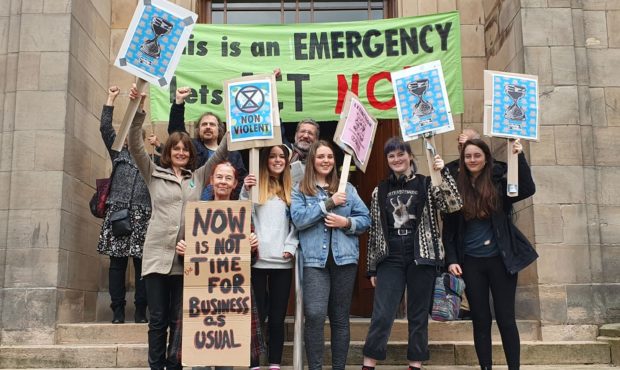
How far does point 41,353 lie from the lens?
19.5ft

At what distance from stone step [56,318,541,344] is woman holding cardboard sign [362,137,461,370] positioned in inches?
56.5

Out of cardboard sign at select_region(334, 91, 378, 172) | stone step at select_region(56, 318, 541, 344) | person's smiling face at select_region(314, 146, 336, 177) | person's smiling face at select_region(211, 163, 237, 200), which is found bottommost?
stone step at select_region(56, 318, 541, 344)

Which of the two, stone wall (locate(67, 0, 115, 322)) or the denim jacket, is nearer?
the denim jacket

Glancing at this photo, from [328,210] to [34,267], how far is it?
3.58 metres

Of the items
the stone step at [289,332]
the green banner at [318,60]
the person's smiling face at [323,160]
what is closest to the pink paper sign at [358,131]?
the person's smiling face at [323,160]

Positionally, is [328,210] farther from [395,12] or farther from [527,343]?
[395,12]

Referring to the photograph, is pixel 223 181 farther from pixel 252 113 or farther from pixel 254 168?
pixel 252 113

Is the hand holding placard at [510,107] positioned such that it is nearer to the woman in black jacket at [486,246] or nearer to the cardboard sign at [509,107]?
the cardboard sign at [509,107]

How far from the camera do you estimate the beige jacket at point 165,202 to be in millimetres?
4617

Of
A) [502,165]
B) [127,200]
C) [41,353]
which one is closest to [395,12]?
[502,165]

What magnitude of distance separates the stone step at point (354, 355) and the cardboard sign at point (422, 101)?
220cm

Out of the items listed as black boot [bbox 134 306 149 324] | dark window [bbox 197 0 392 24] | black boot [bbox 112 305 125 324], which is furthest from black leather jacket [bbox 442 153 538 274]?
dark window [bbox 197 0 392 24]

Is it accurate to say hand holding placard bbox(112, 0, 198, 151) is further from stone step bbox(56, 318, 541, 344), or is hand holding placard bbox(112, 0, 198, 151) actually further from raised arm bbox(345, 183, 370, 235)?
stone step bbox(56, 318, 541, 344)

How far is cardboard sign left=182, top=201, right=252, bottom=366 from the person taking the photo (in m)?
4.36
